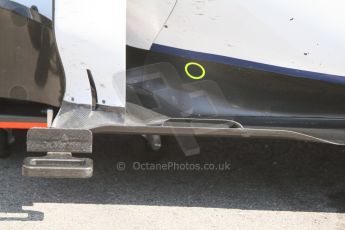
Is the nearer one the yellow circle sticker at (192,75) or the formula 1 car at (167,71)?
the formula 1 car at (167,71)

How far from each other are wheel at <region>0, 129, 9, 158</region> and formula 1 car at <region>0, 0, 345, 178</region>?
0.59 metres

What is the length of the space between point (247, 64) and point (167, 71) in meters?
0.45

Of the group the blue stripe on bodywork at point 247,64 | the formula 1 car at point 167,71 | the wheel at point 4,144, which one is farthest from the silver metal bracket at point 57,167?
the wheel at point 4,144

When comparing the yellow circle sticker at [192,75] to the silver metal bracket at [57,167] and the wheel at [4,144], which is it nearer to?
the silver metal bracket at [57,167]

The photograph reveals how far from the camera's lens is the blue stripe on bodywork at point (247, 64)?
337cm

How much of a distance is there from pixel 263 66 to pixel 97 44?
92 centimetres

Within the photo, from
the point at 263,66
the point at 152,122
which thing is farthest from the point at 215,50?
the point at 152,122

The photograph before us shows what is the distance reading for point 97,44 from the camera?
10.5 feet

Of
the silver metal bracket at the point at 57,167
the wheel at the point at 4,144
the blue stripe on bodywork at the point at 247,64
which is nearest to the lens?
the silver metal bracket at the point at 57,167

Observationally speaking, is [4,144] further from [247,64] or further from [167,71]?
[247,64]

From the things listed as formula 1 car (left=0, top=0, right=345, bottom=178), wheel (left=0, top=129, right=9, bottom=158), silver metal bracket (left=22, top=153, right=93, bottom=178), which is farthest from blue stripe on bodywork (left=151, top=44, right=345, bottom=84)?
wheel (left=0, top=129, right=9, bottom=158)

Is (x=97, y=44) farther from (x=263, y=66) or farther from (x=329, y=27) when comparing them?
(x=329, y=27)

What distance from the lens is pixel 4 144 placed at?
13.9ft

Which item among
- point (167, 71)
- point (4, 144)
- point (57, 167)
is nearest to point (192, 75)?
point (167, 71)
